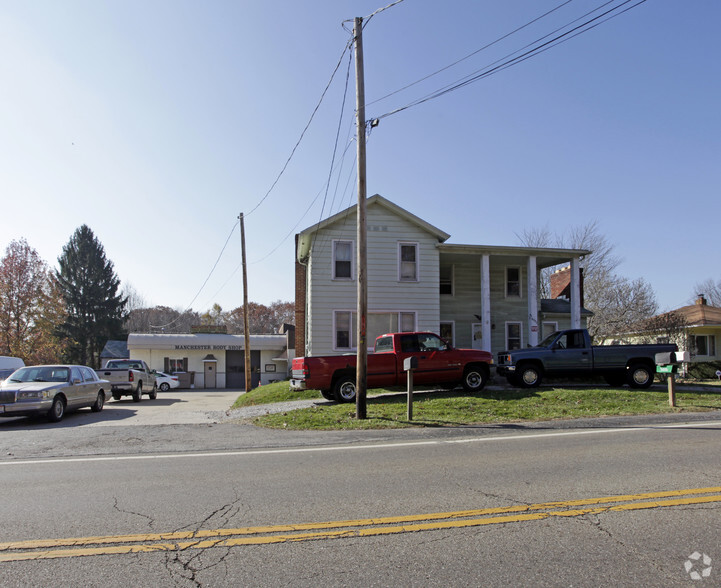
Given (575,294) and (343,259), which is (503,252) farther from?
(343,259)

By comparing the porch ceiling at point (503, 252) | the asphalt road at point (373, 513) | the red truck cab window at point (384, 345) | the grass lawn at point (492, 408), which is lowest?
the grass lawn at point (492, 408)

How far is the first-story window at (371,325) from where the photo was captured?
2133 centimetres

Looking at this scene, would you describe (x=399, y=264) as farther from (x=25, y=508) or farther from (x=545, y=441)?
(x=25, y=508)

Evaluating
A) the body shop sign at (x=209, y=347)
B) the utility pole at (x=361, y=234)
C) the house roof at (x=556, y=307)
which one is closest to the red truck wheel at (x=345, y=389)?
the utility pole at (x=361, y=234)

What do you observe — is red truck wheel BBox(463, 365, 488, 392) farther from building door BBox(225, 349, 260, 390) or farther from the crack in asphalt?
building door BBox(225, 349, 260, 390)

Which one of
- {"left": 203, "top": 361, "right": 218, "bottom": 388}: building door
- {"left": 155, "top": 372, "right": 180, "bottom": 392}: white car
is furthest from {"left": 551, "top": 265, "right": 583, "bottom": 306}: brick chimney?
{"left": 155, "top": 372, "right": 180, "bottom": 392}: white car

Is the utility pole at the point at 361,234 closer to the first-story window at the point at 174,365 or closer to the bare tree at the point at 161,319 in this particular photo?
the first-story window at the point at 174,365

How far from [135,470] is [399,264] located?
624 inches

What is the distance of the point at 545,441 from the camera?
8.56m

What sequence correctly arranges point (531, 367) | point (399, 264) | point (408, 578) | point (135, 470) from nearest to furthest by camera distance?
point (408, 578), point (135, 470), point (531, 367), point (399, 264)

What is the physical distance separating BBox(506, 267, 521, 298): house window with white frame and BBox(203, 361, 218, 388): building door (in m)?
24.9

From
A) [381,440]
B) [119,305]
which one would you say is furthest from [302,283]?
[119,305]

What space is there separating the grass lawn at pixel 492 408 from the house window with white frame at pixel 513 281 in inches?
391

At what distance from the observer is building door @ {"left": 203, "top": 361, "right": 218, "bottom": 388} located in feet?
134
